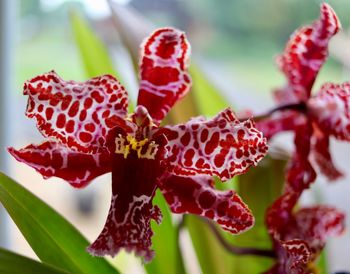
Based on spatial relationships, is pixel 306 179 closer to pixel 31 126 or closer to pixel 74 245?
pixel 74 245

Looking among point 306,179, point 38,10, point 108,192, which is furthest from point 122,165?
point 108,192

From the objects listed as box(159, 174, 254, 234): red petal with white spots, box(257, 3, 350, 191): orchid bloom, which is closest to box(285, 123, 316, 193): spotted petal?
box(257, 3, 350, 191): orchid bloom

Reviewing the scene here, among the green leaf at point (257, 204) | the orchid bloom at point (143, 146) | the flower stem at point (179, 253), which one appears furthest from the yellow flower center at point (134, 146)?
the green leaf at point (257, 204)

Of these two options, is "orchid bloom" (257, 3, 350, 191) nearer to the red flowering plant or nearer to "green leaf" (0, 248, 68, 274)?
the red flowering plant

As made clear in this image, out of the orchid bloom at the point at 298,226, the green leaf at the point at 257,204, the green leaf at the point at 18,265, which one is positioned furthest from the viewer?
the green leaf at the point at 257,204

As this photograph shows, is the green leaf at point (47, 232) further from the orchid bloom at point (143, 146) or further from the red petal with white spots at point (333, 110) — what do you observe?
the red petal with white spots at point (333, 110)

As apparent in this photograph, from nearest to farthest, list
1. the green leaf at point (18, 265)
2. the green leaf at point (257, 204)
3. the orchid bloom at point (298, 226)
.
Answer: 1. the green leaf at point (18, 265)
2. the orchid bloom at point (298, 226)
3. the green leaf at point (257, 204)

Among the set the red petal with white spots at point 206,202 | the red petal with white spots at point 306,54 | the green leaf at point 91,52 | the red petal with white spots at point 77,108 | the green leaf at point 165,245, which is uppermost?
the green leaf at point 91,52
